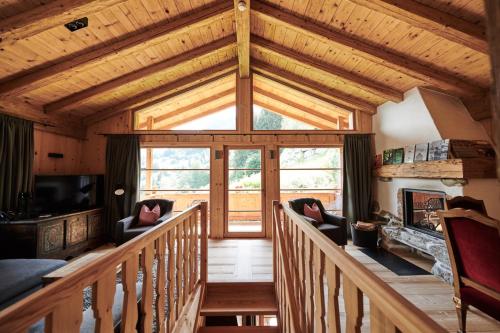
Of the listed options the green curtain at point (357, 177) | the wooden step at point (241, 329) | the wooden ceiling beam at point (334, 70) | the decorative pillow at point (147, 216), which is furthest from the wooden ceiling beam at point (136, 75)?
the wooden step at point (241, 329)

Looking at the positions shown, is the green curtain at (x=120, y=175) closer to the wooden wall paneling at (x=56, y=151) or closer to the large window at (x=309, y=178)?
the wooden wall paneling at (x=56, y=151)

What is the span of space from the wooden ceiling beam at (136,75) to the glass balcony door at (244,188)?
1875 mm

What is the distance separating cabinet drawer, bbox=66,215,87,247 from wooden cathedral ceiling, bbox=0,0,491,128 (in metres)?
1.85

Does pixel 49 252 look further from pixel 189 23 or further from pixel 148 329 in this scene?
pixel 189 23

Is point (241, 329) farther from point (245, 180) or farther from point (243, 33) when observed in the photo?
point (243, 33)

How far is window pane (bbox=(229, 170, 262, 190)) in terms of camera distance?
4879 millimetres

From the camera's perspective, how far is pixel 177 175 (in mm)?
4891

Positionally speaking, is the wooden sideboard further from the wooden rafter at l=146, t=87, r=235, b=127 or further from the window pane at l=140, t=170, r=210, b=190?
the wooden rafter at l=146, t=87, r=235, b=127

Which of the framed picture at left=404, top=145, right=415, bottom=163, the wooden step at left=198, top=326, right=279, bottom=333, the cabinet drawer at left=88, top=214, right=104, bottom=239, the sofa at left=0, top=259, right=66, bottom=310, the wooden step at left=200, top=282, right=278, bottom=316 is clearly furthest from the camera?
the cabinet drawer at left=88, top=214, right=104, bottom=239

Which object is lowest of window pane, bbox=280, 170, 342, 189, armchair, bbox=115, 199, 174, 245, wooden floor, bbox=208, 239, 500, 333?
wooden floor, bbox=208, 239, 500, 333

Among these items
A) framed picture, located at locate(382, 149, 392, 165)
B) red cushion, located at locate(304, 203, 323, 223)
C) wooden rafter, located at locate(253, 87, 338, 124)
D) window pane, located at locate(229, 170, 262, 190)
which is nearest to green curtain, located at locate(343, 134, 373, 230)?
framed picture, located at locate(382, 149, 392, 165)

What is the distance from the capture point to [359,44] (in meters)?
3.20

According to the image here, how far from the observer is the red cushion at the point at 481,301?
→ 1645 millimetres

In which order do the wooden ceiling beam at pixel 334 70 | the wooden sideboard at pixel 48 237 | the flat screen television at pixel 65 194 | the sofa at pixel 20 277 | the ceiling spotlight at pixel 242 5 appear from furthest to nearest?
the wooden ceiling beam at pixel 334 70
the flat screen television at pixel 65 194
the wooden sideboard at pixel 48 237
the ceiling spotlight at pixel 242 5
the sofa at pixel 20 277
